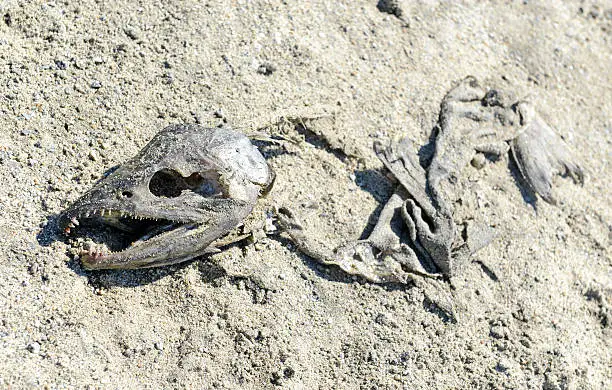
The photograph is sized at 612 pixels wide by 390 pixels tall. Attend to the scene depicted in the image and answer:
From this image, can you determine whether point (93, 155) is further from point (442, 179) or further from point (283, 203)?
point (442, 179)

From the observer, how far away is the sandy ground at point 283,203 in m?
3.35

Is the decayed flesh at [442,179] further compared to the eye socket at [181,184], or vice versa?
the decayed flesh at [442,179]

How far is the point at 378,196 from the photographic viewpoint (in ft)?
13.5

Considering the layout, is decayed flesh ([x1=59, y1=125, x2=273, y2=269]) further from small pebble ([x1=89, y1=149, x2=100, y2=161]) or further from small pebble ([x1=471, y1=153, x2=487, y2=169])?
small pebble ([x1=471, y1=153, x2=487, y2=169])

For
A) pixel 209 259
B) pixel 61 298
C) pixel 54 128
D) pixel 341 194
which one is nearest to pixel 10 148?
pixel 54 128

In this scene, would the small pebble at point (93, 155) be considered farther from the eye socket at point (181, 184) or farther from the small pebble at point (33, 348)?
the small pebble at point (33, 348)

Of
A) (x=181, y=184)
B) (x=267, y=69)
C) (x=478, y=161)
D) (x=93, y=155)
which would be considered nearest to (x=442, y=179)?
(x=478, y=161)

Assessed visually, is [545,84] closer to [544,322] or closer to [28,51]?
[544,322]

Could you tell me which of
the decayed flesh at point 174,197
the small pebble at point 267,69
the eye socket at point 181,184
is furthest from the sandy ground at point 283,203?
the eye socket at point 181,184

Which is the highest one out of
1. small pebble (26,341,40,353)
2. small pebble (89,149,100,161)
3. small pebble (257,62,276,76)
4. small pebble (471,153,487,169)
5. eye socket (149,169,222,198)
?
small pebble (471,153,487,169)

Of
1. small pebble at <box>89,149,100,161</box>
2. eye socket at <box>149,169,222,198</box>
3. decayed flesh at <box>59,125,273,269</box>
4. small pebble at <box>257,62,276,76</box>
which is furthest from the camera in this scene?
small pebble at <box>257,62,276,76</box>

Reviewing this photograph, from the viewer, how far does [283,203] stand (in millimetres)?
3861

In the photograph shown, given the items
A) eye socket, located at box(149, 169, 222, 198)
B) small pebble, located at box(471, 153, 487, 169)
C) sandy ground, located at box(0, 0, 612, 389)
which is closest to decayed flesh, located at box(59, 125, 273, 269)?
eye socket, located at box(149, 169, 222, 198)

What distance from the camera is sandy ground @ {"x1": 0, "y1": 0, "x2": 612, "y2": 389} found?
3.35 metres
